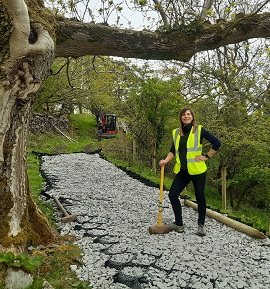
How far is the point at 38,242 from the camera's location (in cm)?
441

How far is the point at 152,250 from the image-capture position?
4.53 metres

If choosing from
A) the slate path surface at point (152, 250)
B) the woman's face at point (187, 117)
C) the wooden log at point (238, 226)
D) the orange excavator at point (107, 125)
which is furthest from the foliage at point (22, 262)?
the orange excavator at point (107, 125)

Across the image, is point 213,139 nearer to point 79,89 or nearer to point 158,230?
point 158,230

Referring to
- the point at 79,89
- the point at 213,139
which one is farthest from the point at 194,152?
the point at 79,89

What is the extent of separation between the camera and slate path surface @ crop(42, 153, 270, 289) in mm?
3721

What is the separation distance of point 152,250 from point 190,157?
156 cm

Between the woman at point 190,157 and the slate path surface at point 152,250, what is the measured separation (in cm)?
51

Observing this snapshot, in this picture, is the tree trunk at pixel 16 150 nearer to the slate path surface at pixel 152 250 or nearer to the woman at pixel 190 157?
the slate path surface at pixel 152 250

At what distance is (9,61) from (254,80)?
11236 millimetres

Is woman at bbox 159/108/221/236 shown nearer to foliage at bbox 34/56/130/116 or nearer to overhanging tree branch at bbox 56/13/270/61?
overhanging tree branch at bbox 56/13/270/61

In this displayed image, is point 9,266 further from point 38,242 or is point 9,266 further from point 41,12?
point 41,12

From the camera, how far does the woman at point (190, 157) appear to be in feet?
16.6

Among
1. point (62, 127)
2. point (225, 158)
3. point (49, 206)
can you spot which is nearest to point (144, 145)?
point (225, 158)

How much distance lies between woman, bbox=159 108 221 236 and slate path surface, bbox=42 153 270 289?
1.67ft
